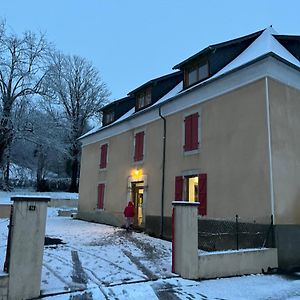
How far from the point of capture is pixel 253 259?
29.6 feet

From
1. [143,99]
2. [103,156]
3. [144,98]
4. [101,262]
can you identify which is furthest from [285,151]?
[103,156]

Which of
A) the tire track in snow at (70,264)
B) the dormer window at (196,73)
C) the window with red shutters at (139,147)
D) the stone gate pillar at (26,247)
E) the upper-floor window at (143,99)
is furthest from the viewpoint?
the upper-floor window at (143,99)

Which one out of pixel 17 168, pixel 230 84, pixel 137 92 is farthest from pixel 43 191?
pixel 230 84

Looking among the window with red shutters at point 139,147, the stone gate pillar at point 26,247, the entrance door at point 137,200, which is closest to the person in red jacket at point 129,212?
the entrance door at point 137,200

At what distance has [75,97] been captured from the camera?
114ft

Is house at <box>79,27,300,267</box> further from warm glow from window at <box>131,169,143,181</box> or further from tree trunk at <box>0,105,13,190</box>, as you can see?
tree trunk at <box>0,105,13,190</box>

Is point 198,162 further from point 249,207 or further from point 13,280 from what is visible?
point 13,280

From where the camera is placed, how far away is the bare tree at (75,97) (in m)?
32.6

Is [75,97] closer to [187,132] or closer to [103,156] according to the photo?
[103,156]

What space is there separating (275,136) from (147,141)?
7218 mm

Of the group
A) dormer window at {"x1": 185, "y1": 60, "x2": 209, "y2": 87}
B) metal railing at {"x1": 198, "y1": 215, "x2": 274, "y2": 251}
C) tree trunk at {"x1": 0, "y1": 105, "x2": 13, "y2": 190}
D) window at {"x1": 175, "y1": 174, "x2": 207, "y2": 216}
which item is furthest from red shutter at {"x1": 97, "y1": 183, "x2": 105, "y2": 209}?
tree trunk at {"x1": 0, "y1": 105, "x2": 13, "y2": 190}

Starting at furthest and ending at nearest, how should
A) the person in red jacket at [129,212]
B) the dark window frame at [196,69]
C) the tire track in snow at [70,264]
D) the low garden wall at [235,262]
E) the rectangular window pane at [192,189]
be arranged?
the person in red jacket at [129,212]
the dark window frame at [196,69]
the rectangular window pane at [192,189]
the low garden wall at [235,262]
the tire track in snow at [70,264]

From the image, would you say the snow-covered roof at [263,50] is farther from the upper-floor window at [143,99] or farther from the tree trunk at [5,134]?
the tree trunk at [5,134]

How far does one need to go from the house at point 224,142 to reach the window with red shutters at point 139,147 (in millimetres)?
50
